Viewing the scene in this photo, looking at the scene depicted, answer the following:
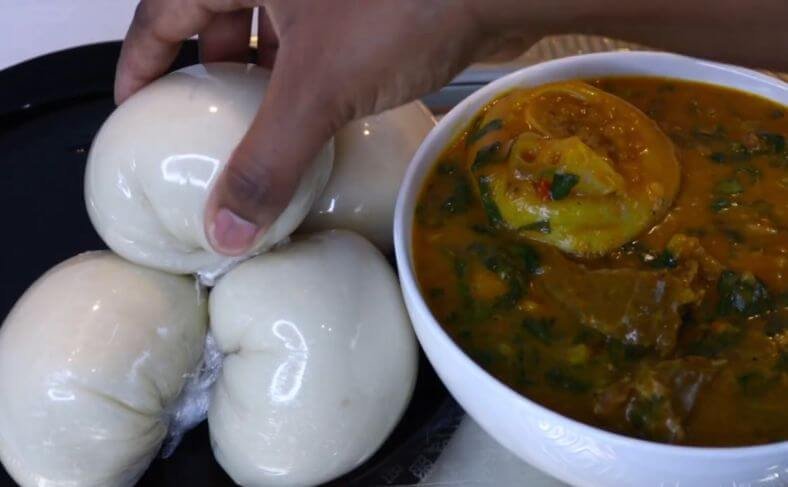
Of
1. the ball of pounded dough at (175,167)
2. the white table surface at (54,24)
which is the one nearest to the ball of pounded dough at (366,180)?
the ball of pounded dough at (175,167)

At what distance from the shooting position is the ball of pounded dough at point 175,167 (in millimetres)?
699

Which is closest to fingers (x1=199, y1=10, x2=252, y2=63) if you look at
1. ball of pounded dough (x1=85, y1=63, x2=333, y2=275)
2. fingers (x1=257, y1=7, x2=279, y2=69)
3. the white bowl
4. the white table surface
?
fingers (x1=257, y1=7, x2=279, y2=69)

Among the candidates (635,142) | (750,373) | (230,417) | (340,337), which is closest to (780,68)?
(635,142)

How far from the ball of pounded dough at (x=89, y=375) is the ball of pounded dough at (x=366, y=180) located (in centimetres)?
17

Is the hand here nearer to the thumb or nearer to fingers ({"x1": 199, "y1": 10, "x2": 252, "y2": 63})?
the thumb

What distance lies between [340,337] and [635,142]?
1.04ft

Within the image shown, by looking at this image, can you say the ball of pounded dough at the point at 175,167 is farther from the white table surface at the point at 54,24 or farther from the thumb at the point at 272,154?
the white table surface at the point at 54,24

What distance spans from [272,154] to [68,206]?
1.23ft

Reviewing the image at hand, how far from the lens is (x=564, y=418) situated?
1.98ft

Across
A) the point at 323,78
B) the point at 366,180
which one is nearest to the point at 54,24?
the point at 366,180

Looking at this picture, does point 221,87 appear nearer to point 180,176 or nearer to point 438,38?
point 180,176

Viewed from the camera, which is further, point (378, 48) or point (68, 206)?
point (68, 206)

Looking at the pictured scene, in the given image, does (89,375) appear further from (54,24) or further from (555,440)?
(54,24)

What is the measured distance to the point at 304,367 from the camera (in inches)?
27.5
